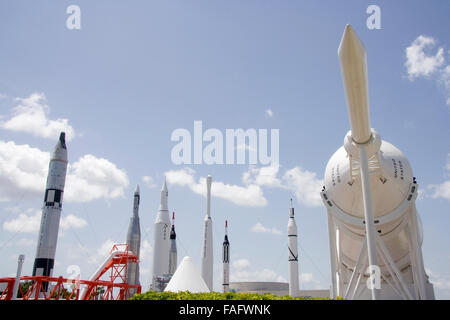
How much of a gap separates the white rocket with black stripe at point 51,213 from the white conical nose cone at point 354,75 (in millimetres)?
32413

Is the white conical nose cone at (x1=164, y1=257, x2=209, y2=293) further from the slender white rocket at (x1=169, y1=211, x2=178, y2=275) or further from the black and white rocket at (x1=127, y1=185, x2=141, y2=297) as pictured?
the black and white rocket at (x1=127, y1=185, x2=141, y2=297)

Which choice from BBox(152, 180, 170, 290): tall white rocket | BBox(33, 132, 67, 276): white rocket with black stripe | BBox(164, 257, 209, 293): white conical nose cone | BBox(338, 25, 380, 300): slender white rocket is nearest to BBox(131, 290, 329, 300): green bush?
BBox(164, 257, 209, 293): white conical nose cone

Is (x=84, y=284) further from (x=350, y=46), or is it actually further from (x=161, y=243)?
(x=350, y=46)

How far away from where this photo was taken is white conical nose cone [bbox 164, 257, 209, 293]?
946 inches

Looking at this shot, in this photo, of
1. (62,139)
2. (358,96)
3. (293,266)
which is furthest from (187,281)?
(62,139)

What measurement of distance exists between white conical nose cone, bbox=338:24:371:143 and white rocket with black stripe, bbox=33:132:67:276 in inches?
1276

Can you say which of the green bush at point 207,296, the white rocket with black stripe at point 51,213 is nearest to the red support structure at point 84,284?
the white rocket with black stripe at point 51,213
